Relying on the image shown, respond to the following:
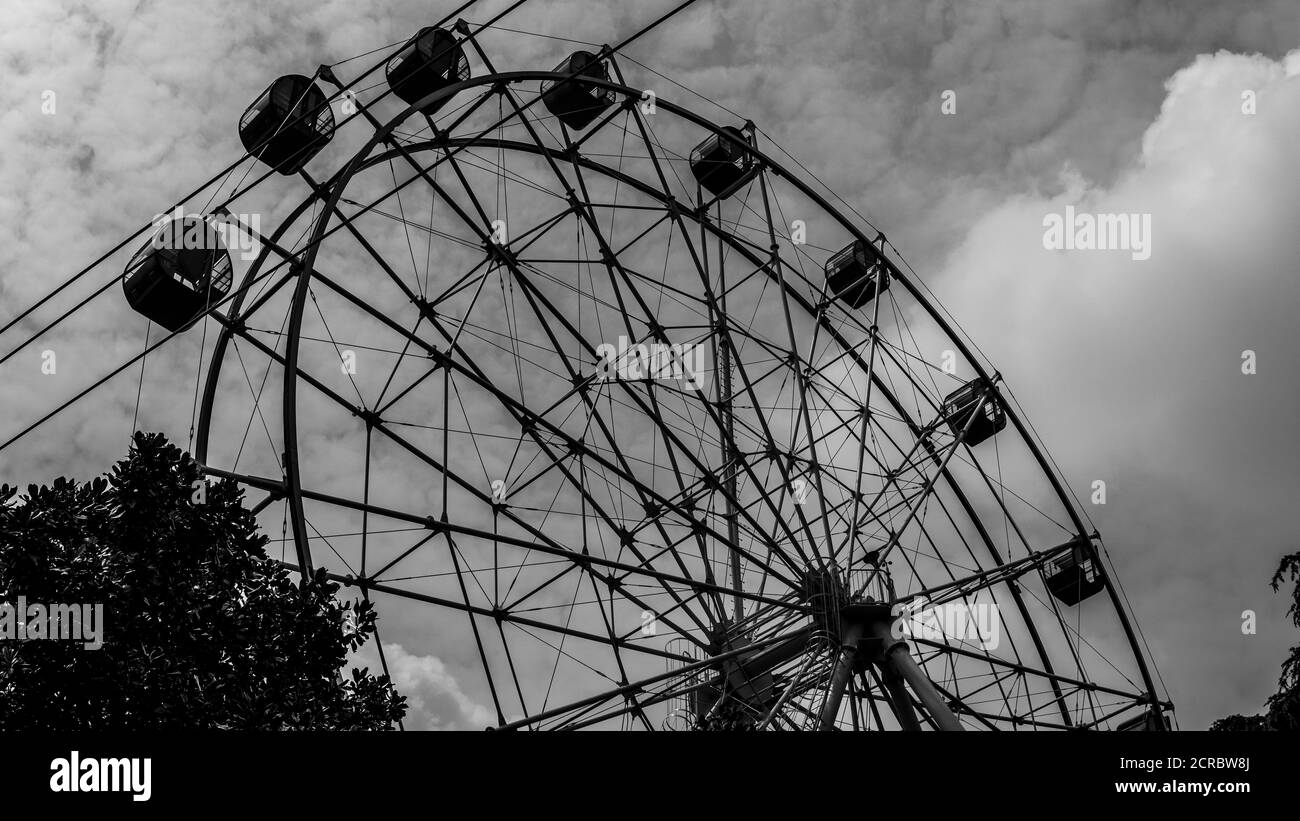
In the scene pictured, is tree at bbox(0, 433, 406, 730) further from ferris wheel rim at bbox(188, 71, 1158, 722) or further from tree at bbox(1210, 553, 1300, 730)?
tree at bbox(1210, 553, 1300, 730)

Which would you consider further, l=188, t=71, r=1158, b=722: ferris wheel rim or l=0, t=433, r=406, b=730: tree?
l=188, t=71, r=1158, b=722: ferris wheel rim

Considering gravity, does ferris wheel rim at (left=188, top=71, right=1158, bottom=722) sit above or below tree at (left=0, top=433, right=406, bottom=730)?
above

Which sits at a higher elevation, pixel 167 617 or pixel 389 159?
pixel 389 159

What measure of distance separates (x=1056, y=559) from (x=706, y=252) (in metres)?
10.4

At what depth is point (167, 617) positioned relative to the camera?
10.9 m

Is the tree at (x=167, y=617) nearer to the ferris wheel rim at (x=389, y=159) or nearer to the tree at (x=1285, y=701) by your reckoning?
the ferris wheel rim at (x=389, y=159)

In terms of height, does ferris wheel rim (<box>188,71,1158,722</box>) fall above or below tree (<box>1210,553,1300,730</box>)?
above

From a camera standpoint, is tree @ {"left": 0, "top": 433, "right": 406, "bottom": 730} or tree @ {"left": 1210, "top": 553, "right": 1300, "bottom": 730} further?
tree @ {"left": 1210, "top": 553, "right": 1300, "bottom": 730}

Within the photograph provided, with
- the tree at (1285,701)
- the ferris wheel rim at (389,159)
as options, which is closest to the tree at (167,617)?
the ferris wheel rim at (389,159)

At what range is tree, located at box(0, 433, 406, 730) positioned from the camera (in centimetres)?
1012

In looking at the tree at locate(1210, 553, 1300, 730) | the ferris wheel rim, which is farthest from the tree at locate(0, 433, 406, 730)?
the tree at locate(1210, 553, 1300, 730)
